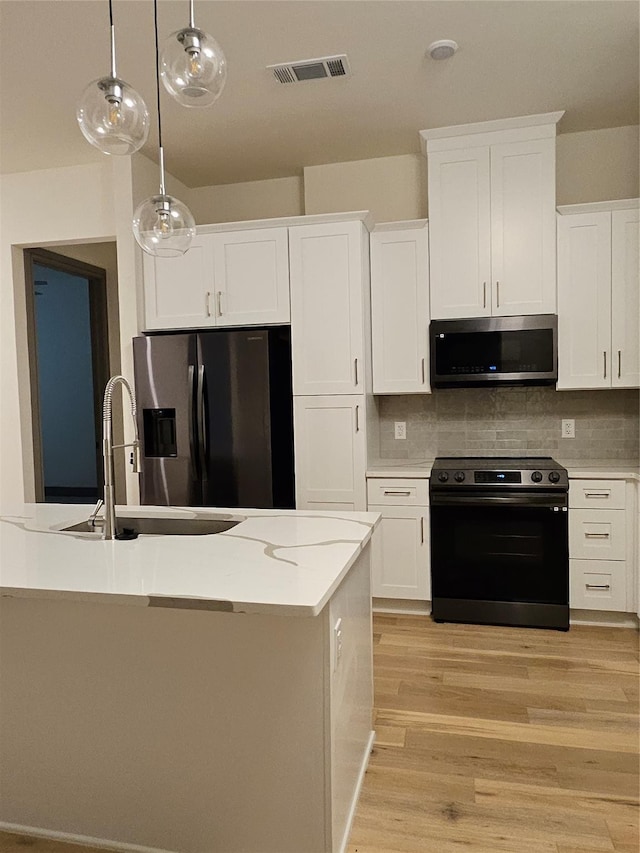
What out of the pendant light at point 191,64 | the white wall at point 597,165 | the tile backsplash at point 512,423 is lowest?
the tile backsplash at point 512,423

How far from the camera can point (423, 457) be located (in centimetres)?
416

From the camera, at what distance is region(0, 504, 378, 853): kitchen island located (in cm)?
162

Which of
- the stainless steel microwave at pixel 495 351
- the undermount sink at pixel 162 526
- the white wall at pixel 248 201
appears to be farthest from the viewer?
the white wall at pixel 248 201

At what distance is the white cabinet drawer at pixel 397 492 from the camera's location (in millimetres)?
3623

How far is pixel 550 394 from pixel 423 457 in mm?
895

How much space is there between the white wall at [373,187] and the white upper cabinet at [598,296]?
38.2 inches

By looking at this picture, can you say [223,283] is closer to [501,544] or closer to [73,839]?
[501,544]

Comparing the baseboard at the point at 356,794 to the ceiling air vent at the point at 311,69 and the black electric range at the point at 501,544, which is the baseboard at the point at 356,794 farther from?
the ceiling air vent at the point at 311,69

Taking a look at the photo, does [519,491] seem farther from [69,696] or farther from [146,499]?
[69,696]

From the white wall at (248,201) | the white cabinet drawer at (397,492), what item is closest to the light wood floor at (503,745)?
the white cabinet drawer at (397,492)

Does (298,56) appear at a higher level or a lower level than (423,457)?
higher

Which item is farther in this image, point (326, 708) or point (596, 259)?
point (596, 259)

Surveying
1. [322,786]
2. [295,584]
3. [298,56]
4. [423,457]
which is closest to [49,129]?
[298,56]

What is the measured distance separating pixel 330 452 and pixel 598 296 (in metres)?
1.78
